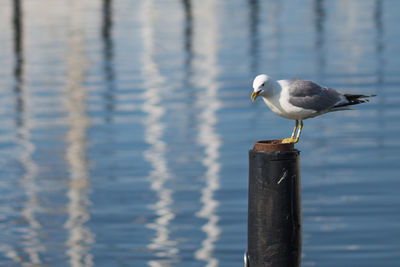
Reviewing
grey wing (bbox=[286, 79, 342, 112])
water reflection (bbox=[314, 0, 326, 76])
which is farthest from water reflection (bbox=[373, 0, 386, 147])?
grey wing (bbox=[286, 79, 342, 112])

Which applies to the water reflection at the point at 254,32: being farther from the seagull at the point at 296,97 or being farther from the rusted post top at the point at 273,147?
the rusted post top at the point at 273,147

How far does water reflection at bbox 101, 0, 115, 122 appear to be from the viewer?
18.6 meters

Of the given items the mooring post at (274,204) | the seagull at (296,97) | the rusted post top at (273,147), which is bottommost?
the mooring post at (274,204)

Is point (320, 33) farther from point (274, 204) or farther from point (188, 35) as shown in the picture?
point (274, 204)

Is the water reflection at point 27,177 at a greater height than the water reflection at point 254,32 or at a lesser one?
lesser

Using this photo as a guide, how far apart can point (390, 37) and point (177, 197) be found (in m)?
19.4

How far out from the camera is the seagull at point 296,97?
716 centimetres

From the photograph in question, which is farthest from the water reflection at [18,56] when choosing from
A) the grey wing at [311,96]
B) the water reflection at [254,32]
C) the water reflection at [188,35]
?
the grey wing at [311,96]

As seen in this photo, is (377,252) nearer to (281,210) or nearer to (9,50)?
(281,210)

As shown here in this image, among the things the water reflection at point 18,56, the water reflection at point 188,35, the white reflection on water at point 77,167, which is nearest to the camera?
the white reflection on water at point 77,167

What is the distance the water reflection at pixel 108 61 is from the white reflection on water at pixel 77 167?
1.52 ft

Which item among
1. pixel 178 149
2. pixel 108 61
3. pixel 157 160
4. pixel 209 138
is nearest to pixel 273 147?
pixel 157 160

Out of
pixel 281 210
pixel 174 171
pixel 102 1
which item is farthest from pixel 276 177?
pixel 102 1

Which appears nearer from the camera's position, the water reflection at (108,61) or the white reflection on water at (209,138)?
the white reflection on water at (209,138)
